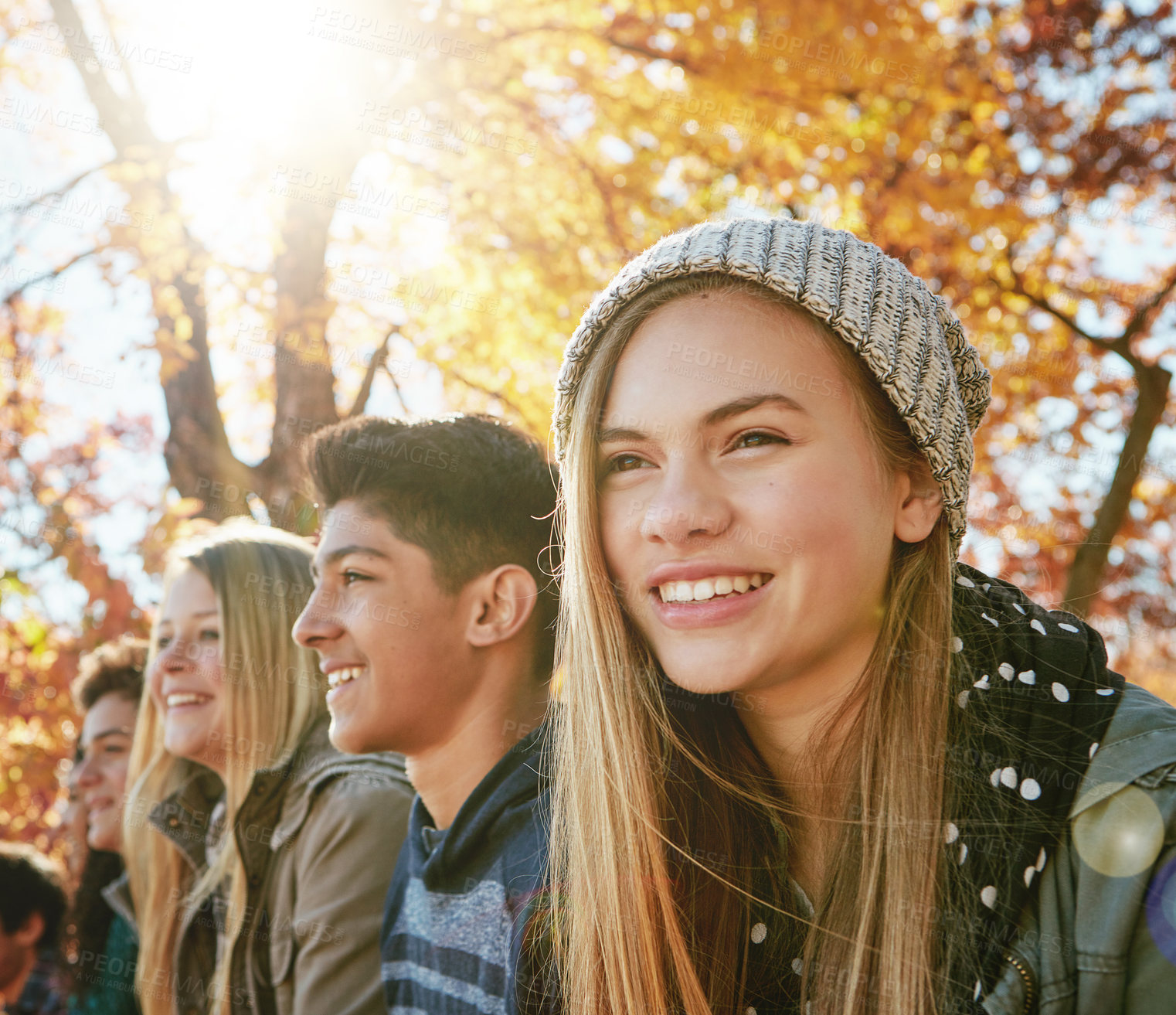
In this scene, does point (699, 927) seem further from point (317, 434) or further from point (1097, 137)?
point (1097, 137)

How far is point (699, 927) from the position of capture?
2010 millimetres

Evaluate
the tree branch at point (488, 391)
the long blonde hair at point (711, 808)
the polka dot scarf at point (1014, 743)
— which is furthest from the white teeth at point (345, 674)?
the tree branch at point (488, 391)

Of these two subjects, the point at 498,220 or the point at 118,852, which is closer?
the point at 118,852

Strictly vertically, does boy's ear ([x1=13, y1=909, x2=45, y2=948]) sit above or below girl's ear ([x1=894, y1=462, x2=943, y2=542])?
below

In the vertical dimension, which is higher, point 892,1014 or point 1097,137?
point 1097,137

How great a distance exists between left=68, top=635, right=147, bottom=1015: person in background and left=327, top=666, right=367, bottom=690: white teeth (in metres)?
2.33

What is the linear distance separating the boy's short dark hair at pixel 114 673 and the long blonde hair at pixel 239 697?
28.5 inches

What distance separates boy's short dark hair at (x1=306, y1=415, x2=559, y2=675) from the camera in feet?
9.41

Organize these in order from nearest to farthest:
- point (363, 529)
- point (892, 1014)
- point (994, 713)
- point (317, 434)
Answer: point (892, 1014), point (994, 713), point (363, 529), point (317, 434)

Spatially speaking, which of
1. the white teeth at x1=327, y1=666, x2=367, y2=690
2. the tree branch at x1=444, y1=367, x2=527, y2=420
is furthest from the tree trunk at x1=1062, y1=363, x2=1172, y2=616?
the white teeth at x1=327, y1=666, x2=367, y2=690

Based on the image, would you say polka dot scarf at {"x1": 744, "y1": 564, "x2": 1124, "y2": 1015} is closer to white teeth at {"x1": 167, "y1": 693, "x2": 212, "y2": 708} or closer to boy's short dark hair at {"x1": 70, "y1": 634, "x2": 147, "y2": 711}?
white teeth at {"x1": 167, "y1": 693, "x2": 212, "y2": 708}

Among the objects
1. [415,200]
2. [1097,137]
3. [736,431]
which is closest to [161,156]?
[415,200]

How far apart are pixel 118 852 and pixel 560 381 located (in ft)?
13.1

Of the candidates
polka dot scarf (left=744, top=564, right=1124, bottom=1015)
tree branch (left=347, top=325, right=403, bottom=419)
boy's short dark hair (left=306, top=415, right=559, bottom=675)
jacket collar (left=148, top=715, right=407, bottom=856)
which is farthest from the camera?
tree branch (left=347, top=325, right=403, bottom=419)
